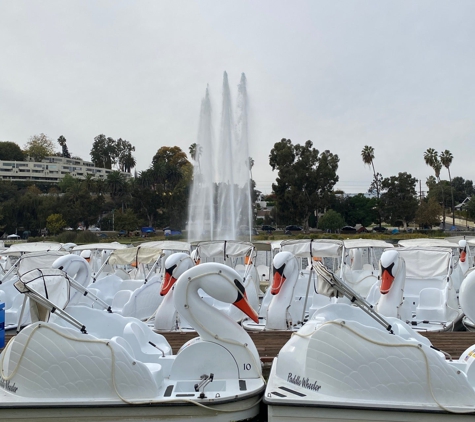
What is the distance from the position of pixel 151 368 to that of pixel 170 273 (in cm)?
441

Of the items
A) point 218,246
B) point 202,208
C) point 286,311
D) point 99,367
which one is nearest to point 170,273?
point 286,311

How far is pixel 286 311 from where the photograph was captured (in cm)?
1084

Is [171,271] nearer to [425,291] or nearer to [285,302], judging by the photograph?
[285,302]

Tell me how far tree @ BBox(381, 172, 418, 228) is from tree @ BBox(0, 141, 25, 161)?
89.6m

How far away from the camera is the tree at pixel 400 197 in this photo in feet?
195

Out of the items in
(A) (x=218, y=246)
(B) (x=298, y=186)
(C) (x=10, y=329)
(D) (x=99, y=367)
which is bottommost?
(C) (x=10, y=329)

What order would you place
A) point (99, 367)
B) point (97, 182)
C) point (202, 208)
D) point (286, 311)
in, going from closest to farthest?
1. point (99, 367)
2. point (286, 311)
3. point (202, 208)
4. point (97, 182)

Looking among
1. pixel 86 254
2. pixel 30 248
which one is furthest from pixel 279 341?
pixel 30 248

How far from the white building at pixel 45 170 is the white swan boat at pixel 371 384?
324 ft

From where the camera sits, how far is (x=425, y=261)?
43.5 feet

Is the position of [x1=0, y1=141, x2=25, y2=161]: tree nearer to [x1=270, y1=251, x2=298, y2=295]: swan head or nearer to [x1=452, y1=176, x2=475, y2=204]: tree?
[x1=452, y1=176, x2=475, y2=204]: tree

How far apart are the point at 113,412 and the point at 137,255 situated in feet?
32.0

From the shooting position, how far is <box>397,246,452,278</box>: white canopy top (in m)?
13.0

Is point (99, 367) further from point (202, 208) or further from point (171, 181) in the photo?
point (171, 181)
